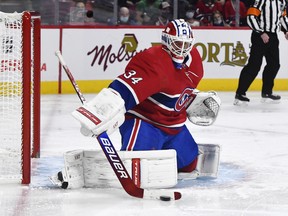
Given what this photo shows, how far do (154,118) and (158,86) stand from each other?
0.27m

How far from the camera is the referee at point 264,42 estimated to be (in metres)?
8.16

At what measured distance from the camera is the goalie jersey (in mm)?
4312

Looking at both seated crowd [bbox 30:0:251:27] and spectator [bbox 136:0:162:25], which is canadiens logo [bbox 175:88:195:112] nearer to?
seated crowd [bbox 30:0:251:27]

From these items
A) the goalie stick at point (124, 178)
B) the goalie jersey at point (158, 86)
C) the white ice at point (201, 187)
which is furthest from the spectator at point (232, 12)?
the goalie stick at point (124, 178)

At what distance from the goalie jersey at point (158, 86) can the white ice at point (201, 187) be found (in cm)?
37

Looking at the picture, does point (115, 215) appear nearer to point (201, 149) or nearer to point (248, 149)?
point (201, 149)

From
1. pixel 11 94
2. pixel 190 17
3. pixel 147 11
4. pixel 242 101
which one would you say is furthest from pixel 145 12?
pixel 11 94

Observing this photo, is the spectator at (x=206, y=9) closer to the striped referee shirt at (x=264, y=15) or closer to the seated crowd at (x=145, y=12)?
the seated crowd at (x=145, y=12)

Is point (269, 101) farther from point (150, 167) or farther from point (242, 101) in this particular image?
point (150, 167)

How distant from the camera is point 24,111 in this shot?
175 inches

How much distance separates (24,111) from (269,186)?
1281mm

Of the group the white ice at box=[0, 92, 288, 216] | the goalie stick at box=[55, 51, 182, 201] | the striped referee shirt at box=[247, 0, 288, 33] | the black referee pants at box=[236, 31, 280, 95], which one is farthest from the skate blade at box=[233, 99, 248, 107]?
the goalie stick at box=[55, 51, 182, 201]

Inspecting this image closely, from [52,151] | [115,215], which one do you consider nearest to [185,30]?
[115,215]

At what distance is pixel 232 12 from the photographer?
31.4 ft
